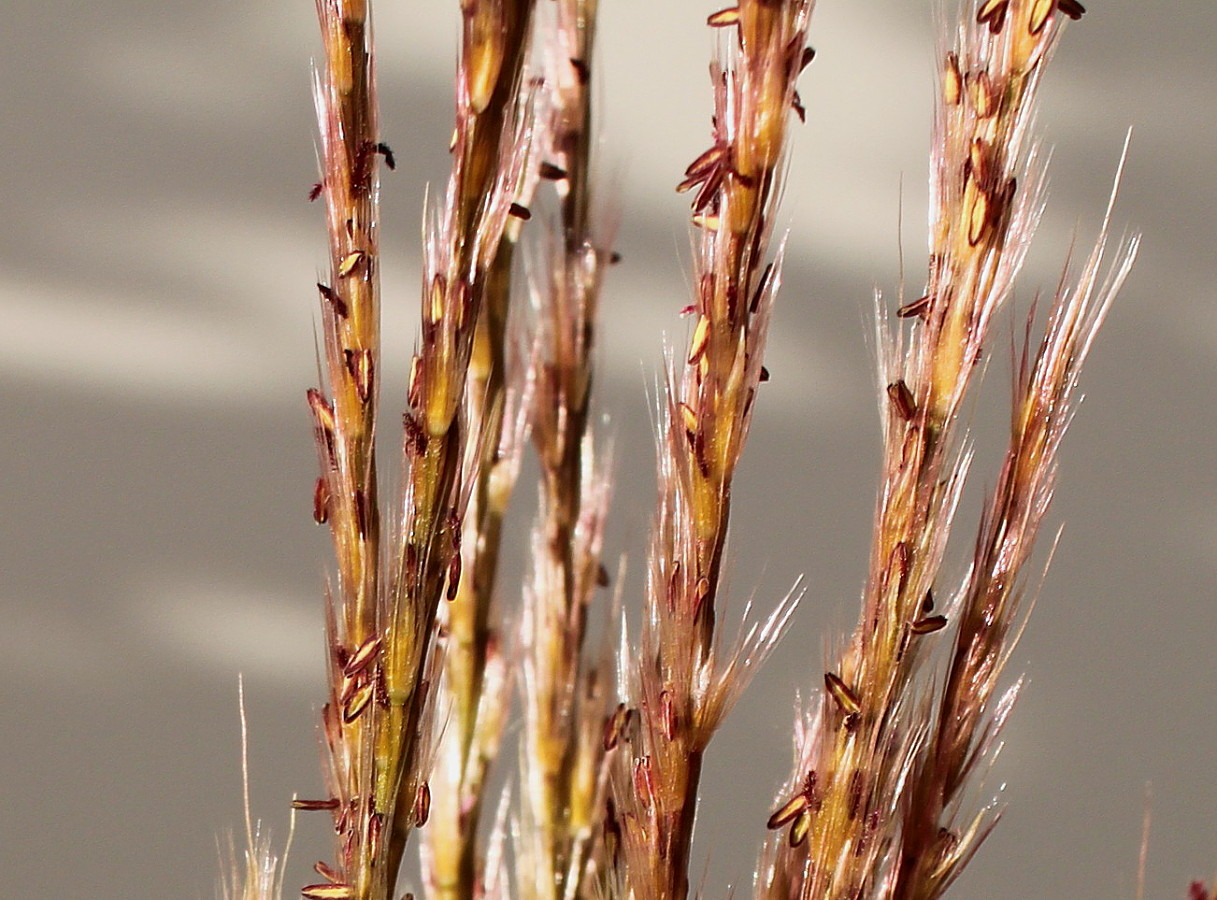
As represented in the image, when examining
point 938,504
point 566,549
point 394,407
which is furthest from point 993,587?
point 394,407

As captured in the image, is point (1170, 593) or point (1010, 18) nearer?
point (1010, 18)

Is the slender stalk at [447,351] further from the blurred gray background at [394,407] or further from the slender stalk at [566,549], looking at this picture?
the blurred gray background at [394,407]

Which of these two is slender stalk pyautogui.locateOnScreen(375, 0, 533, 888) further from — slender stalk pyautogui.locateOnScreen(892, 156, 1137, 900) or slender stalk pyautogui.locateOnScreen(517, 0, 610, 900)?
slender stalk pyautogui.locateOnScreen(892, 156, 1137, 900)

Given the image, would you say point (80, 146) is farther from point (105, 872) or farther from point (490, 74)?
point (490, 74)

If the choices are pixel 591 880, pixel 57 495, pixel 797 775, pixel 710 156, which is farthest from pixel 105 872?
pixel 710 156

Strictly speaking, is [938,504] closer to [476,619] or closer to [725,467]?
[725,467]
